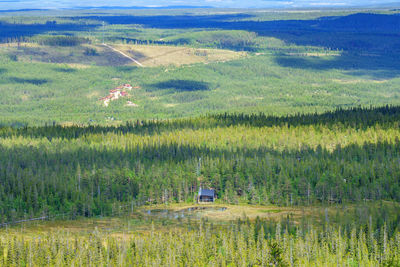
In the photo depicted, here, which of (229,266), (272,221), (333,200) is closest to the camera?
(229,266)

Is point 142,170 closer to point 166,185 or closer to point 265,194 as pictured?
point 166,185

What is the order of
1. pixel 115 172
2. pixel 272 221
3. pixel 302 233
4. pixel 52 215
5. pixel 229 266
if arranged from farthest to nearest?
pixel 115 172
pixel 52 215
pixel 272 221
pixel 302 233
pixel 229 266

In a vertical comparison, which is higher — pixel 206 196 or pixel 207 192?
pixel 207 192

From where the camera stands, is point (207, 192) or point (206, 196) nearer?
point (206, 196)

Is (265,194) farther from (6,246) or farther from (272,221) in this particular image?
(6,246)

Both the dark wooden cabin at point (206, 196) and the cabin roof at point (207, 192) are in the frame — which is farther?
the cabin roof at point (207, 192)

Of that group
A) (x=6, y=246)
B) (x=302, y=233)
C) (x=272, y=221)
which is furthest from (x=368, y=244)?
(x=6, y=246)

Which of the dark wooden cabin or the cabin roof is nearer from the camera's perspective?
the dark wooden cabin

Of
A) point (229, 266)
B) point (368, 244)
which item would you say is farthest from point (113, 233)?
point (368, 244)

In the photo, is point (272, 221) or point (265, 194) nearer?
point (272, 221)
